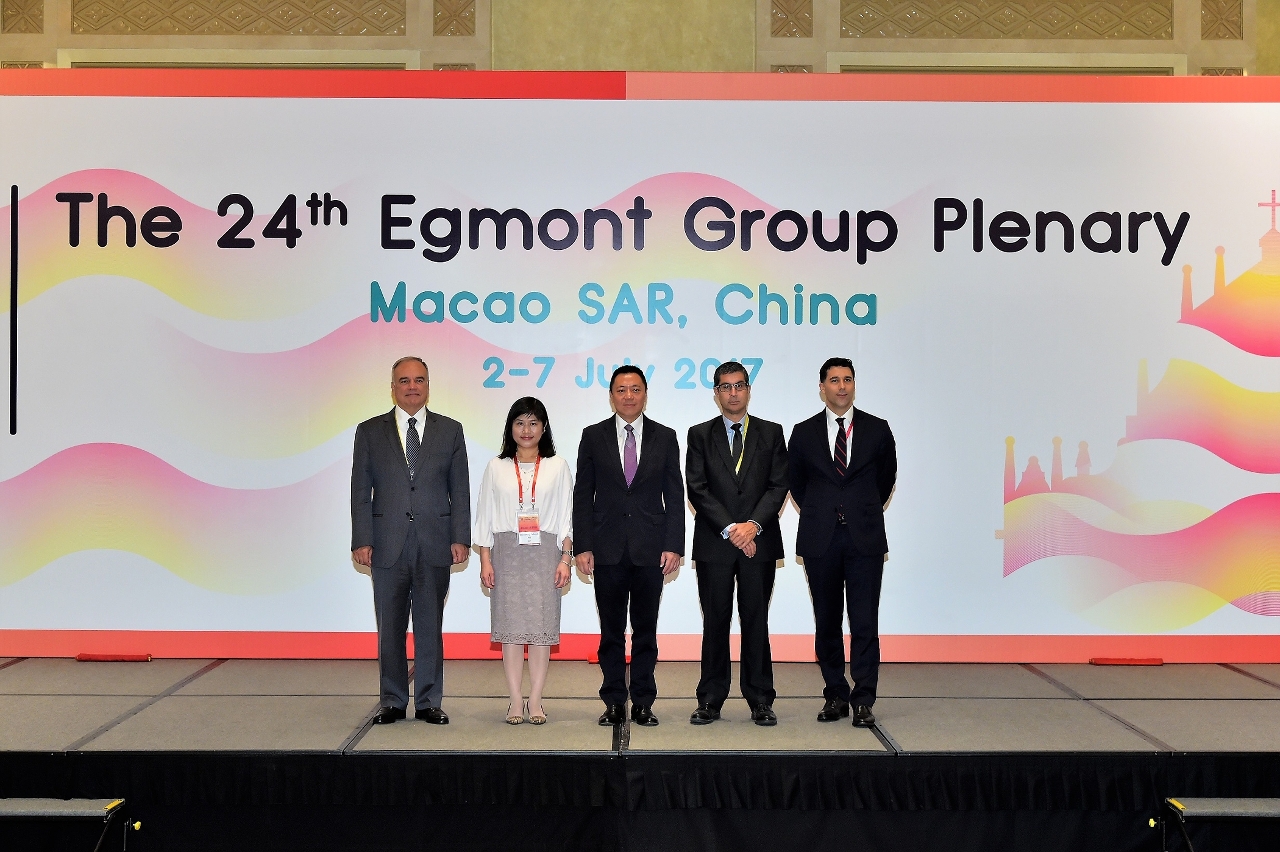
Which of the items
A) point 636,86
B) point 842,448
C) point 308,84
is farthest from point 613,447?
point 308,84

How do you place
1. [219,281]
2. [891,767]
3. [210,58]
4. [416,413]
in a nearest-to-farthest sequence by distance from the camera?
1. [891,767]
2. [416,413]
3. [219,281]
4. [210,58]

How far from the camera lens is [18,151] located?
5242mm

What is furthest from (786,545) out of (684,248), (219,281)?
(219,281)

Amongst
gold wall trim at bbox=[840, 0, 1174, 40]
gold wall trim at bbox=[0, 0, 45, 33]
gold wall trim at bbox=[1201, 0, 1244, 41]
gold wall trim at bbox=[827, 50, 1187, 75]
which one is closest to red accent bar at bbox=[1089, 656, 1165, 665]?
gold wall trim at bbox=[827, 50, 1187, 75]

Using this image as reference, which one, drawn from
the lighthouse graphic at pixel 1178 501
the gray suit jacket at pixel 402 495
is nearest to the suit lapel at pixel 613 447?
the gray suit jacket at pixel 402 495

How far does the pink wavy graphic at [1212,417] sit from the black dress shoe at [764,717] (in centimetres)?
266

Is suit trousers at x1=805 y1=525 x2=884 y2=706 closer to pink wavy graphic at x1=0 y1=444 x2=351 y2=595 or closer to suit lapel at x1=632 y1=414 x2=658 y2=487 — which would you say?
suit lapel at x1=632 y1=414 x2=658 y2=487

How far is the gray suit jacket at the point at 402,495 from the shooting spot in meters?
4.14

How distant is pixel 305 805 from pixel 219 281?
2879mm

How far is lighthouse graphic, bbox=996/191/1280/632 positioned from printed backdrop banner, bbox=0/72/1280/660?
0.02 m

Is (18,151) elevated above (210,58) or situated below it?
below

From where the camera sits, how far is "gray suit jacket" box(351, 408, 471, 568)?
4.14 metres

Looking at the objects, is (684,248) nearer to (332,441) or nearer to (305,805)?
(332,441)

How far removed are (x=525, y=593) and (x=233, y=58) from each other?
4.64 m
